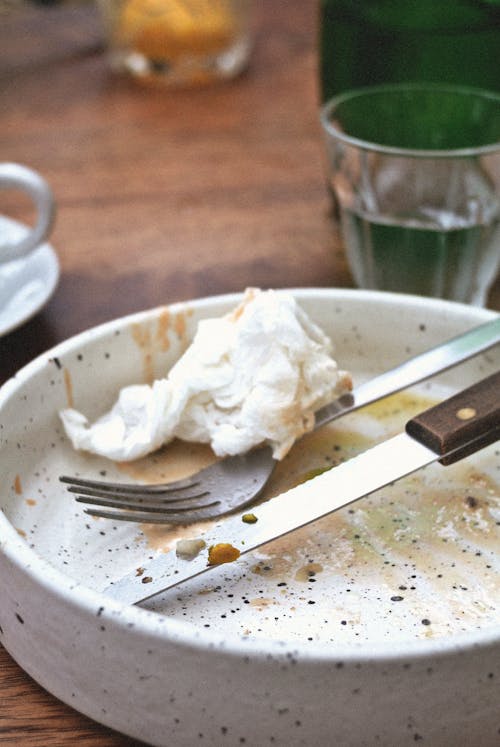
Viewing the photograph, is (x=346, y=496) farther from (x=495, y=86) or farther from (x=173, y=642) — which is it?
(x=495, y=86)

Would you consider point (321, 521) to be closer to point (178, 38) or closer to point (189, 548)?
point (189, 548)

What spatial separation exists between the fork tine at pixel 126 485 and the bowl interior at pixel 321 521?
0.02 metres

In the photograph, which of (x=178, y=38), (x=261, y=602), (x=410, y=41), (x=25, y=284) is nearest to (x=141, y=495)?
(x=261, y=602)

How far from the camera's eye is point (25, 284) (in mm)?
832

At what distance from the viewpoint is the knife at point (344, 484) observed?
49 centimetres

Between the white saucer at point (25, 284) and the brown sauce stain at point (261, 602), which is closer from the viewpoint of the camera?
the brown sauce stain at point (261, 602)

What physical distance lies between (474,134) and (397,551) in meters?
0.52

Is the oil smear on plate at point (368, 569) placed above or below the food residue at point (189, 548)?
below

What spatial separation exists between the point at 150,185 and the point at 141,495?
1.97ft

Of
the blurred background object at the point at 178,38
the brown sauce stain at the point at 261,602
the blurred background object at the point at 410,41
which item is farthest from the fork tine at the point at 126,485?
the blurred background object at the point at 178,38

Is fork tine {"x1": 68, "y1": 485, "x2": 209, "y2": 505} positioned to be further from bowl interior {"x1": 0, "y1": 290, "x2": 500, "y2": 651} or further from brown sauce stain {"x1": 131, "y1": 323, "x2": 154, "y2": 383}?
brown sauce stain {"x1": 131, "y1": 323, "x2": 154, "y2": 383}

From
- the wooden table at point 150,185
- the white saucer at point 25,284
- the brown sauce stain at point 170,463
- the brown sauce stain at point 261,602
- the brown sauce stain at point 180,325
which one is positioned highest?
the brown sauce stain at point 180,325

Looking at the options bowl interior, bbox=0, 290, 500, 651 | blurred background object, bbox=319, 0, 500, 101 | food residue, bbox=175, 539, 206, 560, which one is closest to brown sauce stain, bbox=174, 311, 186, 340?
bowl interior, bbox=0, 290, 500, 651

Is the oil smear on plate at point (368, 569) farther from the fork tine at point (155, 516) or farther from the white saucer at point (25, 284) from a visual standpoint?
the white saucer at point (25, 284)
